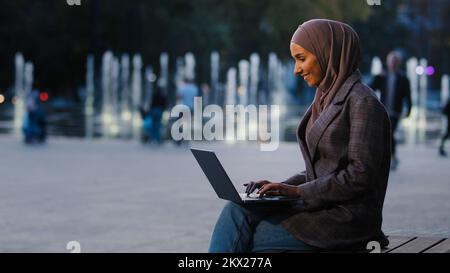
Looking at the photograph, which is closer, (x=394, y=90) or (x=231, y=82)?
(x=394, y=90)

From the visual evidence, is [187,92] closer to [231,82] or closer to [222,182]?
[222,182]

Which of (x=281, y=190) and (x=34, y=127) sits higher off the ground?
(x=281, y=190)

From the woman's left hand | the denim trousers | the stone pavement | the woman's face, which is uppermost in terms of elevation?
the woman's face

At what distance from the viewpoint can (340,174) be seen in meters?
4.90

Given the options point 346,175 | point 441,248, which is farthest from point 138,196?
point 346,175

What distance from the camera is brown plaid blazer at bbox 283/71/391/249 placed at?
4.88 meters

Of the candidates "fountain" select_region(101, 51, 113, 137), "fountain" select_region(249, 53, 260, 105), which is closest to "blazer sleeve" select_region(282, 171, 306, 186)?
"fountain" select_region(101, 51, 113, 137)

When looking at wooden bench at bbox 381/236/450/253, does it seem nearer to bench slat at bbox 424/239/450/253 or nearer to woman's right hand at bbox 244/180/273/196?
bench slat at bbox 424/239/450/253

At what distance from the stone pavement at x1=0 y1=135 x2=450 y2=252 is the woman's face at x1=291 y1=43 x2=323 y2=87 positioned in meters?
3.82

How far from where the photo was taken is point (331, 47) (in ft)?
16.0

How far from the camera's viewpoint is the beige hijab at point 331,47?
4.88m

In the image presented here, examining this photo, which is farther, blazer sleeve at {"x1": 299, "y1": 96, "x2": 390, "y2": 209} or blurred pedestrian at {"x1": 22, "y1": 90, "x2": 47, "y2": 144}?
blurred pedestrian at {"x1": 22, "y1": 90, "x2": 47, "y2": 144}

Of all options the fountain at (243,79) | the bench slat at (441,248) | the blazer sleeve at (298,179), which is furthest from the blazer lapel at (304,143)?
the fountain at (243,79)

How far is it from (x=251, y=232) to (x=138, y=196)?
8.17m
